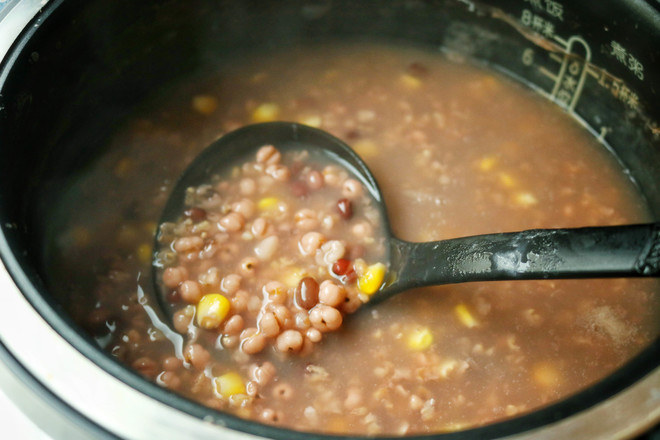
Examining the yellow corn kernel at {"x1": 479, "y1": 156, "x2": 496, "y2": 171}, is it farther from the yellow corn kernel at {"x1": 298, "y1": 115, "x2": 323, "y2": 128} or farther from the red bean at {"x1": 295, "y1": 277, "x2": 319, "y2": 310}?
the red bean at {"x1": 295, "y1": 277, "x2": 319, "y2": 310}

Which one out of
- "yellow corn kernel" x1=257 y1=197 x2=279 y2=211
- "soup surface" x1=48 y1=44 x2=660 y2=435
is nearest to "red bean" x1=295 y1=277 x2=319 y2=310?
"soup surface" x1=48 y1=44 x2=660 y2=435

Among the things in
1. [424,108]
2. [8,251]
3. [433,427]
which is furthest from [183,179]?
[433,427]

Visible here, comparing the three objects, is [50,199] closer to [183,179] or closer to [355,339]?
[183,179]

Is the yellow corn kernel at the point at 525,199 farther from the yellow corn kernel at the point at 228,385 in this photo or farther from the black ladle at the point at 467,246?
the yellow corn kernel at the point at 228,385

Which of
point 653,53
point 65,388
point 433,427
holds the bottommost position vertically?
point 433,427

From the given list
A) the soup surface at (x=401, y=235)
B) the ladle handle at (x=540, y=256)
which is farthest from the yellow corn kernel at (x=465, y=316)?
the ladle handle at (x=540, y=256)

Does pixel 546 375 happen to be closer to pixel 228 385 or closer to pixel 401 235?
pixel 401 235
